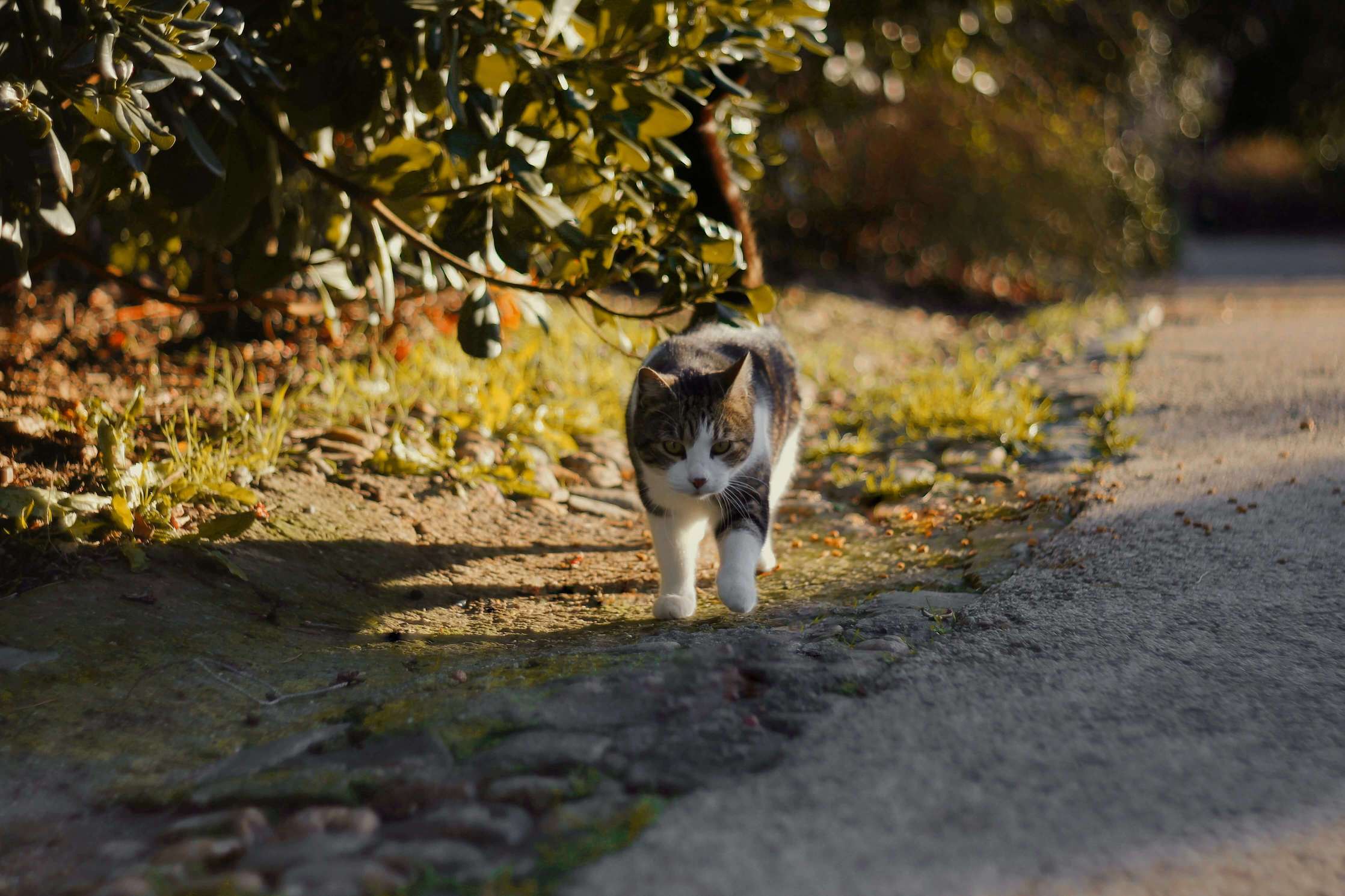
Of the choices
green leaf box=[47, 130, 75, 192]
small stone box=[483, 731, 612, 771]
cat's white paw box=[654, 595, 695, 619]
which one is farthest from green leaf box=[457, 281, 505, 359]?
small stone box=[483, 731, 612, 771]

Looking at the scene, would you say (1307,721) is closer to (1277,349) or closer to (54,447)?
(54,447)

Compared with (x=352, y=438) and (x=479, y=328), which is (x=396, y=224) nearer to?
(x=479, y=328)

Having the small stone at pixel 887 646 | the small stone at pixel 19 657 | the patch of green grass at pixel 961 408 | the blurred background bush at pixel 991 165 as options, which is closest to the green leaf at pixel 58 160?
the small stone at pixel 19 657

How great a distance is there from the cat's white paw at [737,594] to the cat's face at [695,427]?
275mm

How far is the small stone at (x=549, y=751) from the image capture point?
204 centimetres

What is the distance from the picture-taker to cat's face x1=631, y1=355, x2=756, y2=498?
10.4 ft

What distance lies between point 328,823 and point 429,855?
9.2 inches

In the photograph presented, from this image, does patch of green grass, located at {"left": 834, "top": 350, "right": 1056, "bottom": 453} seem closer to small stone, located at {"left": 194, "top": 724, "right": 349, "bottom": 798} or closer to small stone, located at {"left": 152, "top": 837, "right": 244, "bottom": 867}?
small stone, located at {"left": 194, "top": 724, "right": 349, "bottom": 798}

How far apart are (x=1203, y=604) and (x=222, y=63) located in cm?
293

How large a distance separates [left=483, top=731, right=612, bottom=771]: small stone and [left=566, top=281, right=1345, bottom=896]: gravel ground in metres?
0.25

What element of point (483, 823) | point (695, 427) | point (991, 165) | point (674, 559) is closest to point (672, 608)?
point (674, 559)

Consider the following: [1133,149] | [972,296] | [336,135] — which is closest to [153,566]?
[336,135]

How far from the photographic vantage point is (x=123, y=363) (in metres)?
4.77

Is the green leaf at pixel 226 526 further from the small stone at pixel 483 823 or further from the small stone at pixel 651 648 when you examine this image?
the small stone at pixel 483 823
